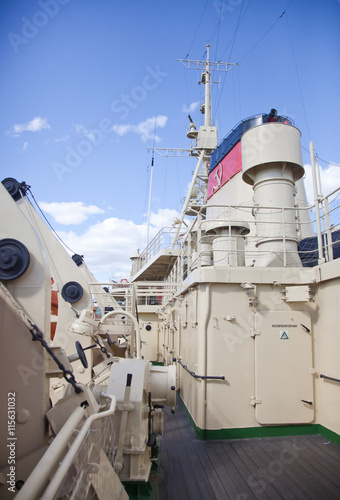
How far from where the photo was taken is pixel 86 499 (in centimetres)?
196

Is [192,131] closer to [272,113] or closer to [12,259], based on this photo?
[272,113]

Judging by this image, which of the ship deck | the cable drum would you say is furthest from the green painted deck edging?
the cable drum

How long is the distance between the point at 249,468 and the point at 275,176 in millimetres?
5028

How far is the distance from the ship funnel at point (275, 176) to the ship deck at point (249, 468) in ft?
10.2

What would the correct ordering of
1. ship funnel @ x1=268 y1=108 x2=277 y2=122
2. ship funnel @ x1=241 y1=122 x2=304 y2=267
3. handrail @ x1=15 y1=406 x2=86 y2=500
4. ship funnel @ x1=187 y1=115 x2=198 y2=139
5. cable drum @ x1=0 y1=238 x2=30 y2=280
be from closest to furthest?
handrail @ x1=15 y1=406 x2=86 y2=500, cable drum @ x1=0 y1=238 x2=30 y2=280, ship funnel @ x1=241 y1=122 x2=304 y2=267, ship funnel @ x1=268 y1=108 x2=277 y2=122, ship funnel @ x1=187 y1=115 x2=198 y2=139

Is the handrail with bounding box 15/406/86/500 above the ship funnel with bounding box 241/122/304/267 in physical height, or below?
below

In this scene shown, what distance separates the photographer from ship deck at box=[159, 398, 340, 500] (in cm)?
376

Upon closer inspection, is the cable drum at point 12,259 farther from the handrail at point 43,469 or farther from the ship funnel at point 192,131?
the ship funnel at point 192,131

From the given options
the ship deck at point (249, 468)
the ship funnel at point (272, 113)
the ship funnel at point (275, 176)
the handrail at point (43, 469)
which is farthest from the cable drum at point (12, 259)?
the ship funnel at point (272, 113)

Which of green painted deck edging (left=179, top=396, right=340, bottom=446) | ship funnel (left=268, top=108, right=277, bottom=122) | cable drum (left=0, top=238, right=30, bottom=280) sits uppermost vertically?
ship funnel (left=268, top=108, right=277, bottom=122)

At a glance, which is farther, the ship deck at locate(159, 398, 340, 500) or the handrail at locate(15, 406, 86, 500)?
the ship deck at locate(159, 398, 340, 500)

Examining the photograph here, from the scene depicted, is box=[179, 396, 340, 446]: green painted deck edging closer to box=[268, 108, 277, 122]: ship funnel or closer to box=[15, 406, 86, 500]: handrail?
box=[15, 406, 86, 500]: handrail

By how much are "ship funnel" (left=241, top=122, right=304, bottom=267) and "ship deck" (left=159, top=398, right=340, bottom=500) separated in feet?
10.2

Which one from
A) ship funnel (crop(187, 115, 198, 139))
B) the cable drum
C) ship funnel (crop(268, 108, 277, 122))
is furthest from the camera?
ship funnel (crop(187, 115, 198, 139))
